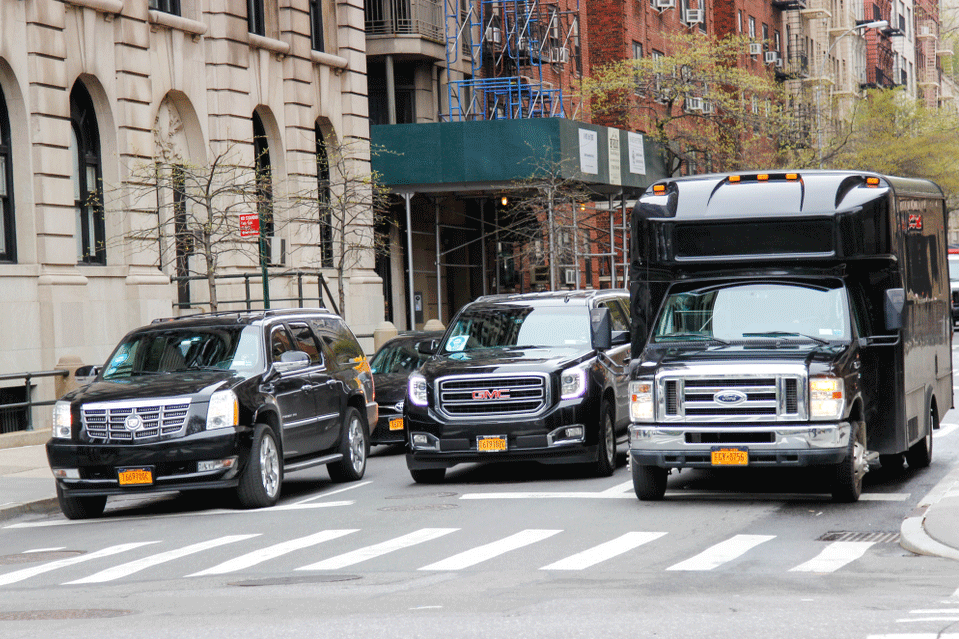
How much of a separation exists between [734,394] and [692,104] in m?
37.9

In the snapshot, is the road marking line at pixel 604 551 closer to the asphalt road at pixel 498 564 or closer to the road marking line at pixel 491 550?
the asphalt road at pixel 498 564

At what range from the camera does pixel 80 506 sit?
14.2 meters

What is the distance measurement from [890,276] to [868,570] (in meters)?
4.30

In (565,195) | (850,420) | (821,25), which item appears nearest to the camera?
(850,420)

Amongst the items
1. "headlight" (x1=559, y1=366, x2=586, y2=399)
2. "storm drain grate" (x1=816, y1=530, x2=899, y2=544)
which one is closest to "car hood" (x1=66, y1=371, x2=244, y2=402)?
"headlight" (x1=559, y1=366, x2=586, y2=399)

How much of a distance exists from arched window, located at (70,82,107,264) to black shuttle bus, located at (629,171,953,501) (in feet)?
48.2

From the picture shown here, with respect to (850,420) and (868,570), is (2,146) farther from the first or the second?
(868,570)

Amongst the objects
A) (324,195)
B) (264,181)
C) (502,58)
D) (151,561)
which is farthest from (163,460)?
(502,58)

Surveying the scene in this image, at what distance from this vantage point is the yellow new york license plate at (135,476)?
44.0 feet

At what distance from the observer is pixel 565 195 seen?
36.9 metres

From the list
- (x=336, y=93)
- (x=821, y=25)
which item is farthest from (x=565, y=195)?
(x=821, y=25)

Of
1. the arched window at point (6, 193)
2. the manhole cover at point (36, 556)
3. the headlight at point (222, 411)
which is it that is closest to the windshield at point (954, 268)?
→ the arched window at point (6, 193)

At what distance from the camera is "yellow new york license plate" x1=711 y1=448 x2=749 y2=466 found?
12.2 meters

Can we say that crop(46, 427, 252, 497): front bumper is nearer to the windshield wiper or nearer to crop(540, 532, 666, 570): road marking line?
crop(540, 532, 666, 570): road marking line
